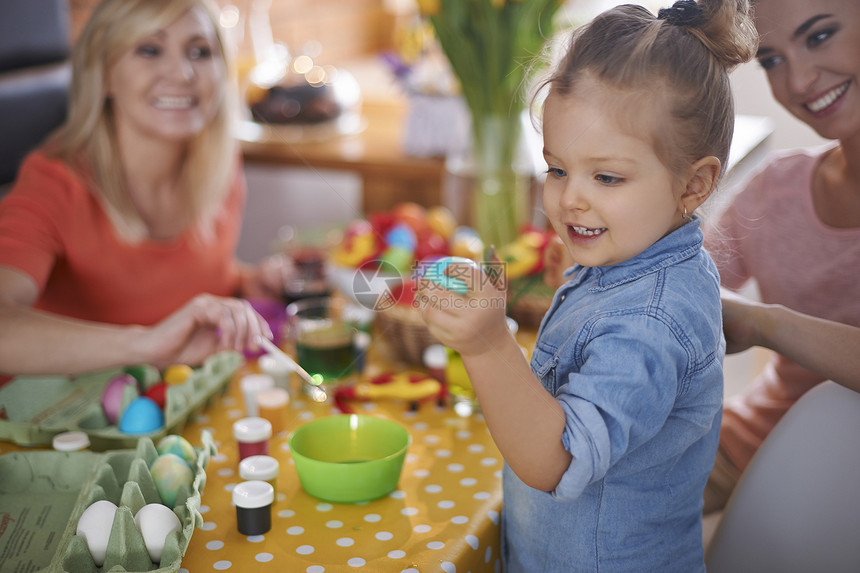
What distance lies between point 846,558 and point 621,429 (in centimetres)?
41

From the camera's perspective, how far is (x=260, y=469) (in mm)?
911

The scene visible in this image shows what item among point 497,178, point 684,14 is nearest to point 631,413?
point 684,14

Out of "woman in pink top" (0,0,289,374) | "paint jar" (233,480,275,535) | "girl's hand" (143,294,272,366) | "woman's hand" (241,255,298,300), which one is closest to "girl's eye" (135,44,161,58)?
"woman in pink top" (0,0,289,374)

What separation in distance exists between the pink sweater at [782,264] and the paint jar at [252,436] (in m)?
0.67

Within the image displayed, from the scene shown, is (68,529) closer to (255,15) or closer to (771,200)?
(771,200)

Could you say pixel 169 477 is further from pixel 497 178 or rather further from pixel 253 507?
pixel 497 178

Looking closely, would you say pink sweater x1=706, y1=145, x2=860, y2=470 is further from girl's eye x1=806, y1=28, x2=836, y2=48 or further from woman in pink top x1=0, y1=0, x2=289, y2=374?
woman in pink top x1=0, y1=0, x2=289, y2=374

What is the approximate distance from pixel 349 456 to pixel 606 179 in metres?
0.47

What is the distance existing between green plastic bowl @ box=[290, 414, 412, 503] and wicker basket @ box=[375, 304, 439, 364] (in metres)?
0.27

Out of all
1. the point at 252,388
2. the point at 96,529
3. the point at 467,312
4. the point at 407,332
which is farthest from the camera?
the point at 407,332

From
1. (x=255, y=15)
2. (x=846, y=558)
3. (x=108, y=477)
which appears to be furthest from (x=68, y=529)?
(x=255, y=15)

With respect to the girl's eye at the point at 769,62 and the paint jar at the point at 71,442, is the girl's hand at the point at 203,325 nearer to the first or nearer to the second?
the paint jar at the point at 71,442

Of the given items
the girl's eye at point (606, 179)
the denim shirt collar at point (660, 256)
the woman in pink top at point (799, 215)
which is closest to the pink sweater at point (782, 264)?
the woman in pink top at point (799, 215)

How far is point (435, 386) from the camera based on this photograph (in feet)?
3.74
